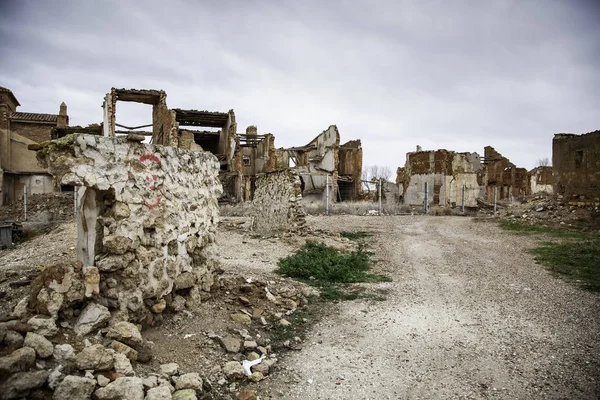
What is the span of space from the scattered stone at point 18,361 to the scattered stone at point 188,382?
1.11 meters

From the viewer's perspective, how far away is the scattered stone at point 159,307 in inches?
172

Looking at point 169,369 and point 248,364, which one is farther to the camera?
point 248,364

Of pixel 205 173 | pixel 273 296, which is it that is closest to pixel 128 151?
pixel 205 173

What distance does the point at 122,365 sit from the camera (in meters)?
3.24

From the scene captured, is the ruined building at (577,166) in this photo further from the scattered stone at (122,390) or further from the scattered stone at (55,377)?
the scattered stone at (55,377)

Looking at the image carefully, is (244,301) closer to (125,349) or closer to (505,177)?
(125,349)

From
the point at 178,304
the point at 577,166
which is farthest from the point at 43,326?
the point at 577,166

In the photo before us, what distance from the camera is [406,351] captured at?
14.4 ft

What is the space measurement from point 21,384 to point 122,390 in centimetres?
65

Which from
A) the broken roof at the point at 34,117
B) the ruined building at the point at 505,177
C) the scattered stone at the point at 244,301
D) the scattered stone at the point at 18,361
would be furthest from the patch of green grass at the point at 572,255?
the broken roof at the point at 34,117

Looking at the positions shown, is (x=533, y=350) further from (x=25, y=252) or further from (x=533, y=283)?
(x=25, y=252)

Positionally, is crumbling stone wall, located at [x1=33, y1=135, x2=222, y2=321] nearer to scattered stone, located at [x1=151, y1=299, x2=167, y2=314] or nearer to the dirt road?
scattered stone, located at [x1=151, y1=299, x2=167, y2=314]

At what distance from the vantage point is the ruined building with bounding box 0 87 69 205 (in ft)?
93.6

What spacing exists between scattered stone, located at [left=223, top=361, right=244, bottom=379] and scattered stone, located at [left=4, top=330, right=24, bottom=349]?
1722 mm
